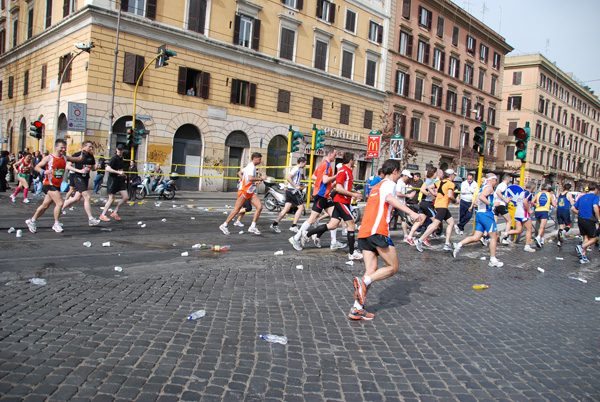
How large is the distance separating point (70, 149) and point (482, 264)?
20542 mm

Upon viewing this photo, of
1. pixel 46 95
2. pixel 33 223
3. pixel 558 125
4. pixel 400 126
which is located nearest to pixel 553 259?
pixel 33 223

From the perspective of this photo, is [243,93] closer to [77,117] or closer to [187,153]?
[187,153]

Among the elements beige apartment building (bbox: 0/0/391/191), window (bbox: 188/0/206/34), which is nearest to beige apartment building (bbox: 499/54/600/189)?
beige apartment building (bbox: 0/0/391/191)

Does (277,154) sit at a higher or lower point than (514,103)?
lower

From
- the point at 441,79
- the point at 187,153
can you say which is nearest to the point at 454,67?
the point at 441,79

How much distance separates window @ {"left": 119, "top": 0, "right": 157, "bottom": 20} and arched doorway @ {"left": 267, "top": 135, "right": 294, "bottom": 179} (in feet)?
→ 33.2

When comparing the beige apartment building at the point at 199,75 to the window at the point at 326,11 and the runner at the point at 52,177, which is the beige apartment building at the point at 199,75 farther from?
the runner at the point at 52,177

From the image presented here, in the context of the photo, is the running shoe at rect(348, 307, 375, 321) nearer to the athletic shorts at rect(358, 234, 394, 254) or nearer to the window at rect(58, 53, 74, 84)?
the athletic shorts at rect(358, 234, 394, 254)

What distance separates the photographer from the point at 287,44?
29.0m

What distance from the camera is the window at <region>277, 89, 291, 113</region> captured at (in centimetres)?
2906

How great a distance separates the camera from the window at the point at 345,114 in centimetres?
3310

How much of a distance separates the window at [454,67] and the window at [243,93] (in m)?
23.6

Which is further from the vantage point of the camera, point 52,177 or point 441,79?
point 441,79

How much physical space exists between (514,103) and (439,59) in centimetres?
2198
